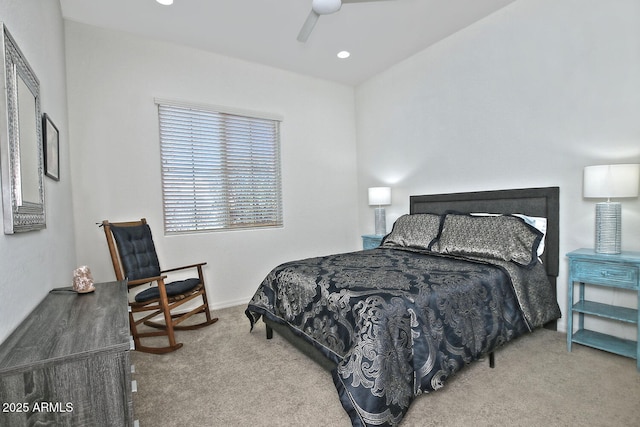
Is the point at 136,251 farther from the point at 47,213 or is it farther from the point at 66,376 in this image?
the point at 66,376

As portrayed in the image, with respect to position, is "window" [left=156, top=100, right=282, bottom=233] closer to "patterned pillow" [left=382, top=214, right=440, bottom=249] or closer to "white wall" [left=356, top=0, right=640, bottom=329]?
"patterned pillow" [left=382, top=214, right=440, bottom=249]

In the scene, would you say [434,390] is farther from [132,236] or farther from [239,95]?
[239,95]

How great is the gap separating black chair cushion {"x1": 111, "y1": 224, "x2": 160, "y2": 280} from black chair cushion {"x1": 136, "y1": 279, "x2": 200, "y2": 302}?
0.18m

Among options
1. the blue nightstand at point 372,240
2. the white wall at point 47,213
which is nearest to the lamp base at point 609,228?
the blue nightstand at point 372,240

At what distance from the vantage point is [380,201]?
3.99 metres

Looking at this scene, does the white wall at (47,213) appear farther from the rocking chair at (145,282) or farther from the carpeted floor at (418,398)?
the carpeted floor at (418,398)

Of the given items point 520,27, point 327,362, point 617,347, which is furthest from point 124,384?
point 520,27

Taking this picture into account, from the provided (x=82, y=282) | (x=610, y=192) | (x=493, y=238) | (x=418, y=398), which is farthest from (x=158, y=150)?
(x=610, y=192)

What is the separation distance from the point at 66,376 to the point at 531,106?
11.6 ft

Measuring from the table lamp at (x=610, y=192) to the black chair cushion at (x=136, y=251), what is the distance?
11.5 ft

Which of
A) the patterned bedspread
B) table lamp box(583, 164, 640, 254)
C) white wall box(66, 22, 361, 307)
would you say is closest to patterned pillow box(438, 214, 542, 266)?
the patterned bedspread

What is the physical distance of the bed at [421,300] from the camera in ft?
5.18

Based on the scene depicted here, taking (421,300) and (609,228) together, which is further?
(609,228)

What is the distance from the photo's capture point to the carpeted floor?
164cm
